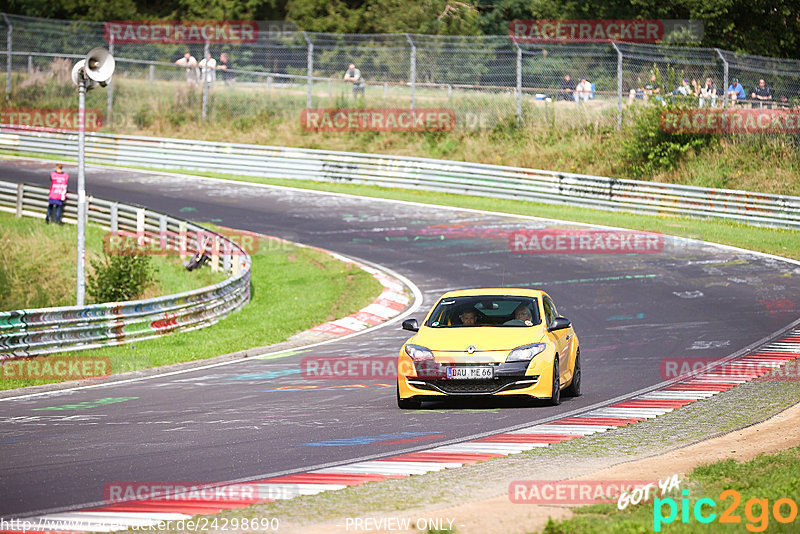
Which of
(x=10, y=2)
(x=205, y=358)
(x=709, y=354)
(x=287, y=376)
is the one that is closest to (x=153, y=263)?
(x=205, y=358)

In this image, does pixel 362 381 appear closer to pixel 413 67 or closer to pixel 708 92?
pixel 708 92

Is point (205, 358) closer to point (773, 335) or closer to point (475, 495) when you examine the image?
point (773, 335)

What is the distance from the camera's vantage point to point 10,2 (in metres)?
61.6

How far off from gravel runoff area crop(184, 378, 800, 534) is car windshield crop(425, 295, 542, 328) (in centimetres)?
208

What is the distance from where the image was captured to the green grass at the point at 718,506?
661 cm

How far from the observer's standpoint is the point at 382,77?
3994 cm

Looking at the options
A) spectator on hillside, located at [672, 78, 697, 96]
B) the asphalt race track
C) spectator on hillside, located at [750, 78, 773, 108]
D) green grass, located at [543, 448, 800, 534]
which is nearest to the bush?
the asphalt race track

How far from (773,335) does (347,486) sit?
36.9 feet

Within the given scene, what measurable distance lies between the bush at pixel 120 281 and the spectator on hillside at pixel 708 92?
1872cm

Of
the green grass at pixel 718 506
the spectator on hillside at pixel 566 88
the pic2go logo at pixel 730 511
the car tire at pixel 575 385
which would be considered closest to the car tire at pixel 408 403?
the car tire at pixel 575 385

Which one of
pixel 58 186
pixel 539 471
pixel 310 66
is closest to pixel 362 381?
pixel 539 471

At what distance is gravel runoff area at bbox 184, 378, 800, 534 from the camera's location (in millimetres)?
7207

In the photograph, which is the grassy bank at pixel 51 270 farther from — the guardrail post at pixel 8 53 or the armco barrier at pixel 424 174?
the guardrail post at pixel 8 53

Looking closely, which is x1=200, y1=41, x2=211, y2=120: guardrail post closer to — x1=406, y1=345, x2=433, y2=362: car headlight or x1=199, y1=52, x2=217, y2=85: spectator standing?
x1=199, y1=52, x2=217, y2=85: spectator standing
